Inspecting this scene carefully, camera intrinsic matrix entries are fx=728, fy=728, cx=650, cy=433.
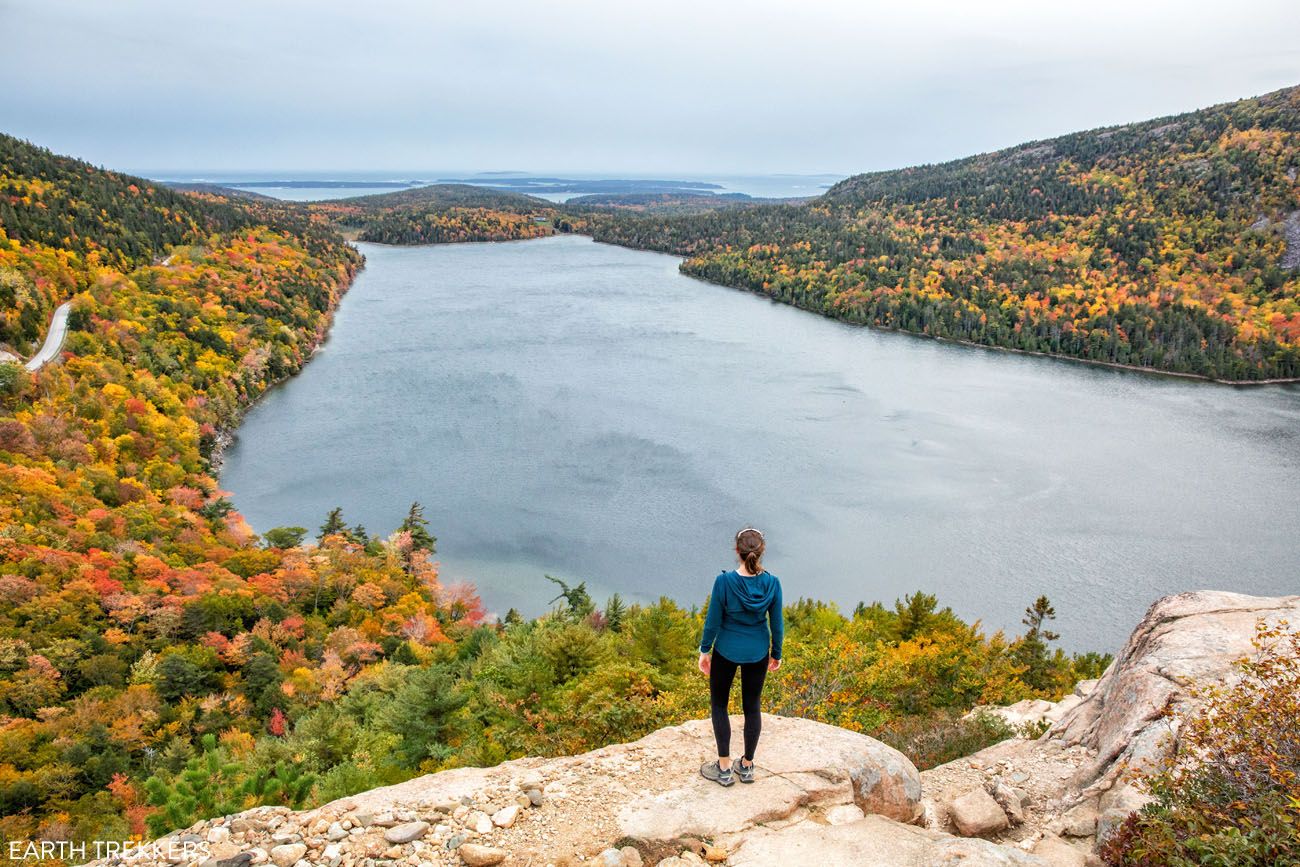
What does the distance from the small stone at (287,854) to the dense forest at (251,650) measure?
19.9 feet

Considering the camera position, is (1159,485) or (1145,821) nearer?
(1145,821)

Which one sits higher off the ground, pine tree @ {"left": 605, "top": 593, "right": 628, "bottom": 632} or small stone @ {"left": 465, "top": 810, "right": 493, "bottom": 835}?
small stone @ {"left": 465, "top": 810, "right": 493, "bottom": 835}

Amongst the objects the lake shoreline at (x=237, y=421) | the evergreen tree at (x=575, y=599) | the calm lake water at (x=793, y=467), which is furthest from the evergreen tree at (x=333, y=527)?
the evergreen tree at (x=575, y=599)

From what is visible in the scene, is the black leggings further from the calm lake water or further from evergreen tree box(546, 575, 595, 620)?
the calm lake water

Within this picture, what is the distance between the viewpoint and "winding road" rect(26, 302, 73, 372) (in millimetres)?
49031

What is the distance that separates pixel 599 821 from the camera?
23.1ft

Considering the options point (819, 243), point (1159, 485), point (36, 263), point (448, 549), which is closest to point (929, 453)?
point (1159, 485)

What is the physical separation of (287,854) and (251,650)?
27.4 metres

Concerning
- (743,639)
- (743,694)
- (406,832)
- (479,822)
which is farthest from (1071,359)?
(406,832)

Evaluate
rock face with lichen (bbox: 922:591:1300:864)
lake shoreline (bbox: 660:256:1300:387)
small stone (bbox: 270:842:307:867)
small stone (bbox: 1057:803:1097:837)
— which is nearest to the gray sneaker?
rock face with lichen (bbox: 922:591:1300:864)

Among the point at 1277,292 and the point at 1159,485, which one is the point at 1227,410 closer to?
the point at 1159,485

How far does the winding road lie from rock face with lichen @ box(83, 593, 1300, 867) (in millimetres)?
54925

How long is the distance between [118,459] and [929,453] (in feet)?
170

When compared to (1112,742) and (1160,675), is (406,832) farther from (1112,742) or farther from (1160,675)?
(1160,675)
